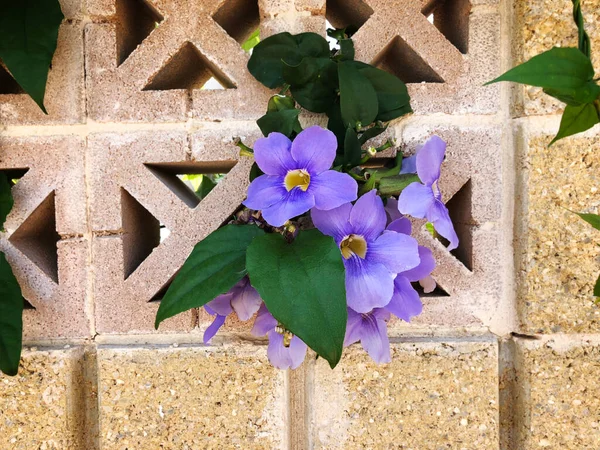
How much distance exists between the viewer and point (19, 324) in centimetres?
67

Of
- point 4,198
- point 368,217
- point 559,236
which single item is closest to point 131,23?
point 4,198

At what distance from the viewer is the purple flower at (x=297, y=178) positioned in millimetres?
517

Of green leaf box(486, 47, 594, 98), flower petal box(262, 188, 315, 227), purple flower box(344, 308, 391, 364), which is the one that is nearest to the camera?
green leaf box(486, 47, 594, 98)

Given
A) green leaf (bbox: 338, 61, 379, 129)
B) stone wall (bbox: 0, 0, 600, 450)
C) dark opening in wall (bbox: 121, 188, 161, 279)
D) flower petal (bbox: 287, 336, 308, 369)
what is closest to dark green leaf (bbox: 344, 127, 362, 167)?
green leaf (bbox: 338, 61, 379, 129)

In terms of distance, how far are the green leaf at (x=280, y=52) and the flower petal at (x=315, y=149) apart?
0.18 meters

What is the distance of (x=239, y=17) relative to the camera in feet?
2.63

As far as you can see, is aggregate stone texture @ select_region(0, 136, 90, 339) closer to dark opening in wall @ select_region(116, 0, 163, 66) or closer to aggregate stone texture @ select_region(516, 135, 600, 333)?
dark opening in wall @ select_region(116, 0, 163, 66)

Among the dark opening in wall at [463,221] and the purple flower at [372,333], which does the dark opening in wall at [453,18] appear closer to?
the dark opening in wall at [463,221]

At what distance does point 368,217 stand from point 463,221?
280 mm

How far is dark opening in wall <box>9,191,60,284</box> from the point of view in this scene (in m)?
0.73

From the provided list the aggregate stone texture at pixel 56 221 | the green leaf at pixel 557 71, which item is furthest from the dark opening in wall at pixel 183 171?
the green leaf at pixel 557 71

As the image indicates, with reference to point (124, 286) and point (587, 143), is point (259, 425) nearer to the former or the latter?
point (124, 286)

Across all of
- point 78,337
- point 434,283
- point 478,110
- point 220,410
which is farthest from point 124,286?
point 478,110

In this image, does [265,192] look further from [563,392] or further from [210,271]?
[563,392]
